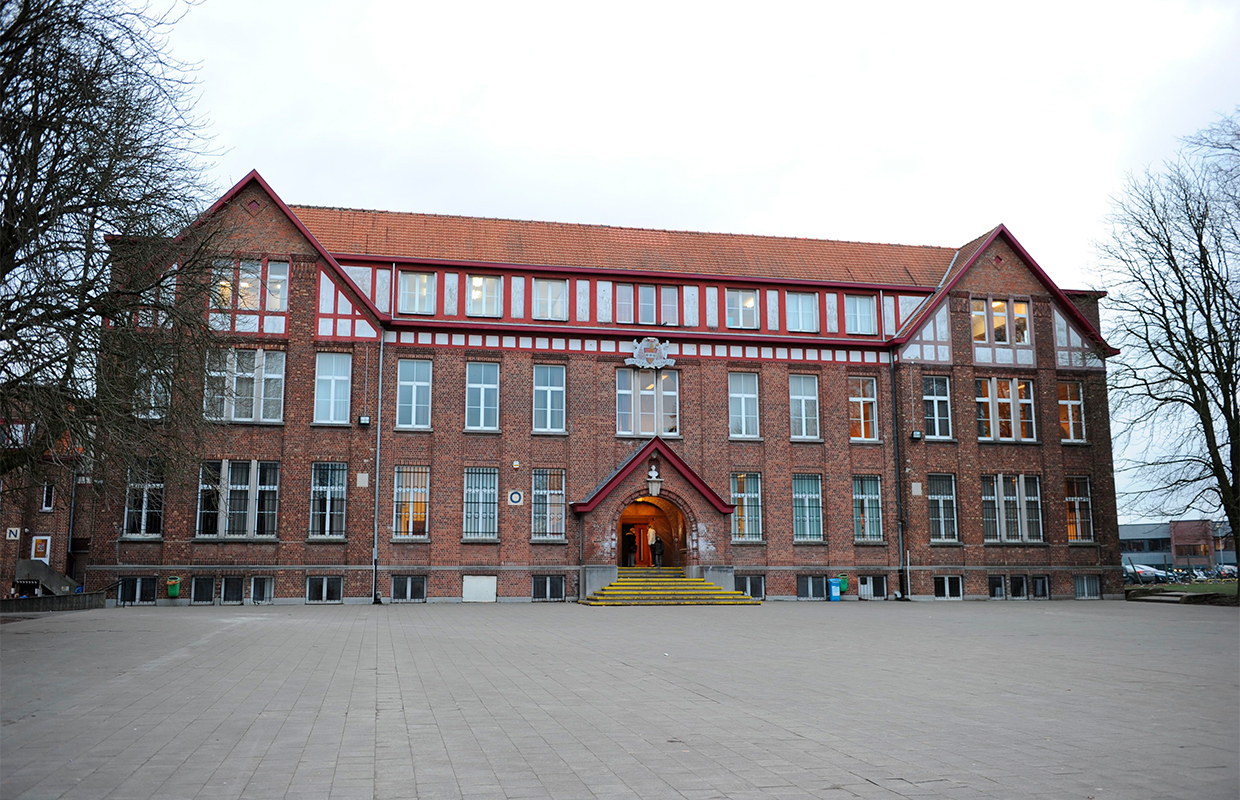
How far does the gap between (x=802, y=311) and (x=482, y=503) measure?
13720 mm

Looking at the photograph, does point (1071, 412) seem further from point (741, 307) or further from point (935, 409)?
point (741, 307)

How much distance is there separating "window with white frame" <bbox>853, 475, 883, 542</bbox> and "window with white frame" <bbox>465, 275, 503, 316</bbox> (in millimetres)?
14367

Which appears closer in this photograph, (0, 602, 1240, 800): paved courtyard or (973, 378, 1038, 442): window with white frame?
(0, 602, 1240, 800): paved courtyard

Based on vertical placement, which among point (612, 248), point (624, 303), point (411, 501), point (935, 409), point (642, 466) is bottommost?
point (411, 501)

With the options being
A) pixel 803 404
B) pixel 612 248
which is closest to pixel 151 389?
pixel 612 248

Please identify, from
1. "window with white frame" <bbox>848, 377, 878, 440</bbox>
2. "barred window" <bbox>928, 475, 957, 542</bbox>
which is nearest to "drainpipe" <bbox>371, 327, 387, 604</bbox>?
"window with white frame" <bbox>848, 377, 878, 440</bbox>

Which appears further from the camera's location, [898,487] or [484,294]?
[898,487]

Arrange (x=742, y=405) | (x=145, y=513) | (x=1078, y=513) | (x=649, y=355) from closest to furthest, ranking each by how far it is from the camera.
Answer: (x=145, y=513)
(x=649, y=355)
(x=742, y=405)
(x=1078, y=513)

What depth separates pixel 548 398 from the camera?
32562 mm

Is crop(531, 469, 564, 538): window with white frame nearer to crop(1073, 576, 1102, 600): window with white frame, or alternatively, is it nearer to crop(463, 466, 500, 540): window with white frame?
crop(463, 466, 500, 540): window with white frame

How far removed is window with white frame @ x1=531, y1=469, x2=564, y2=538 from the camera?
3178cm

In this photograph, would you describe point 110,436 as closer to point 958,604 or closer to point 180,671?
point 180,671

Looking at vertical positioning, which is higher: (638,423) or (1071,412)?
(1071,412)

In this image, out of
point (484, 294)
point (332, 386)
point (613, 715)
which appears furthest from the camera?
point (484, 294)
